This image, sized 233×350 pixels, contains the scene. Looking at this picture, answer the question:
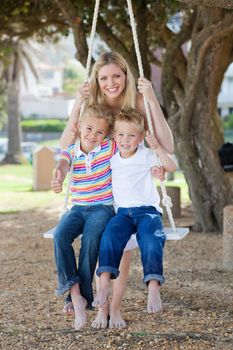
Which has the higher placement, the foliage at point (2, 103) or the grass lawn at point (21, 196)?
the foliage at point (2, 103)

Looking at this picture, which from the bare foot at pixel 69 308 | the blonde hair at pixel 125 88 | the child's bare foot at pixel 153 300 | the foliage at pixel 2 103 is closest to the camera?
the child's bare foot at pixel 153 300

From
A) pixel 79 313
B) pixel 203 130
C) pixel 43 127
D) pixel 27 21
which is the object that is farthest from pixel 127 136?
pixel 43 127

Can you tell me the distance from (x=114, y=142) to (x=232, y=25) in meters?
4.33

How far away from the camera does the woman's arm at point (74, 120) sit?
200 inches

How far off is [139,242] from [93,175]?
0.60m

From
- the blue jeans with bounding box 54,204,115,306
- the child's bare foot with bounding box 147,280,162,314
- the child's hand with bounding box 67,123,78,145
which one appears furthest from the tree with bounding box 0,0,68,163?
the child's bare foot with bounding box 147,280,162,314

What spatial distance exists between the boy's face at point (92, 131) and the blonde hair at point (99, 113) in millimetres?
20

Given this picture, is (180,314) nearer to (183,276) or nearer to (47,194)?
(183,276)

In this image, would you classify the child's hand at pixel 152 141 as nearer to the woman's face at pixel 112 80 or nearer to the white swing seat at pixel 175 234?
the woman's face at pixel 112 80

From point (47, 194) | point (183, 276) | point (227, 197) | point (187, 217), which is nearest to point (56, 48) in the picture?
point (47, 194)

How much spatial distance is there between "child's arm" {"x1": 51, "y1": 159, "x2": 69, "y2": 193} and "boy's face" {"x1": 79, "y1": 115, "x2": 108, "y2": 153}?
18 cm

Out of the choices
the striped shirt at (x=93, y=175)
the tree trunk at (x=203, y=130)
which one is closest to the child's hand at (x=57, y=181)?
the striped shirt at (x=93, y=175)

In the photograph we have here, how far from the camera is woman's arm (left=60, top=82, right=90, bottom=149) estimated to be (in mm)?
5086

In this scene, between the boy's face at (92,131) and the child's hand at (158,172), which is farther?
the boy's face at (92,131)
